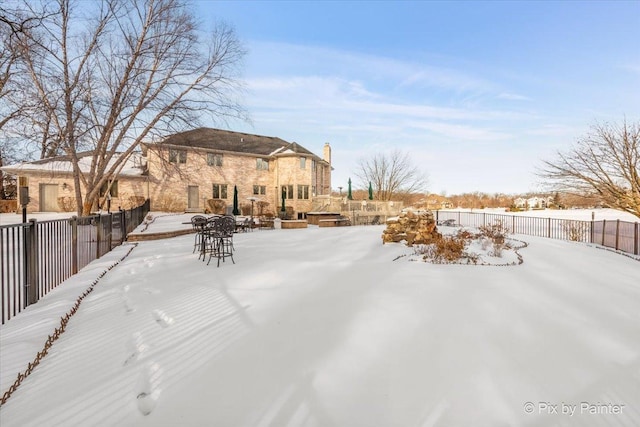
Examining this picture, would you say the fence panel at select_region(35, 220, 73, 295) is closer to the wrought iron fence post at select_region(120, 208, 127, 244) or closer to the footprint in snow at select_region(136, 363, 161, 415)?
the footprint in snow at select_region(136, 363, 161, 415)

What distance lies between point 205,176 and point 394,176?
1039 inches

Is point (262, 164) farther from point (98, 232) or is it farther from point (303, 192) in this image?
point (98, 232)

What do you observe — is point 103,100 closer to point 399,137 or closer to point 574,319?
point 574,319

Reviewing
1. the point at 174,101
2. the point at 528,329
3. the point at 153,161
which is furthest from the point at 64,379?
the point at 153,161

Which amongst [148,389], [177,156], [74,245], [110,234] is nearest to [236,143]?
[177,156]

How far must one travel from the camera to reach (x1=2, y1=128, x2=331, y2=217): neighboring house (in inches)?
883

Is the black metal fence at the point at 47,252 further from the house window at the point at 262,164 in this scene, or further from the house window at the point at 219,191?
the house window at the point at 262,164

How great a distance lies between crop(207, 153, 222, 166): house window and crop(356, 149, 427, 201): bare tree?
23.3 m

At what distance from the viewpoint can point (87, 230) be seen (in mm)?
8211

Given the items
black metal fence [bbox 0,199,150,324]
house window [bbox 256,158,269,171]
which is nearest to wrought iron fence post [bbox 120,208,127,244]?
black metal fence [bbox 0,199,150,324]

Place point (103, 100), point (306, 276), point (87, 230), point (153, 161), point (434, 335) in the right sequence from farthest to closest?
point (153, 161) → point (103, 100) → point (87, 230) → point (306, 276) → point (434, 335)

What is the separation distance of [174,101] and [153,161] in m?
8.79

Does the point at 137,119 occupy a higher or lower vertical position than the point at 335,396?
higher

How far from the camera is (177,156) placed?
2581cm
